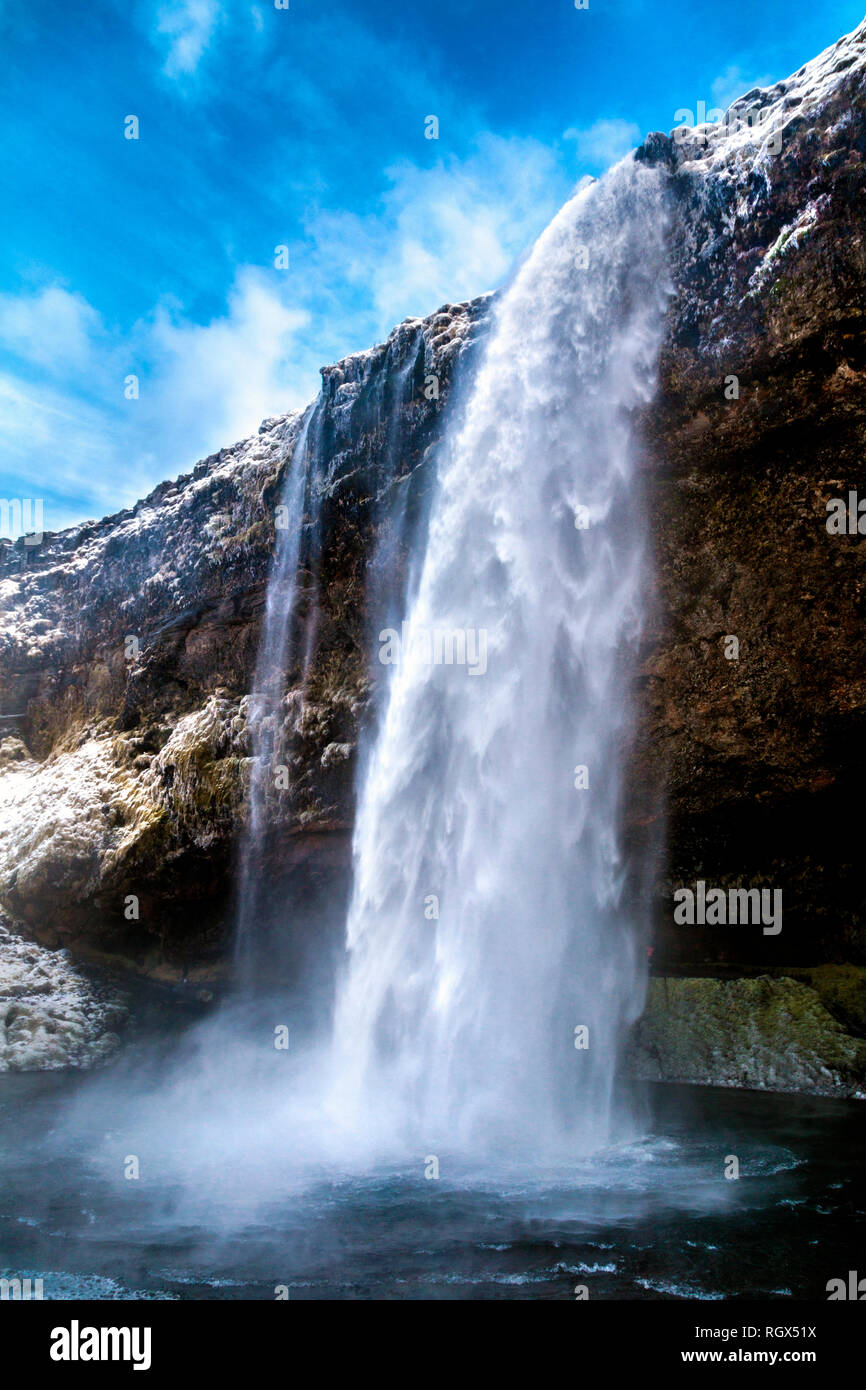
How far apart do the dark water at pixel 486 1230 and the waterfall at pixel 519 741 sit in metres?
3.60

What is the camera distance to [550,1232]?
8258 millimetres

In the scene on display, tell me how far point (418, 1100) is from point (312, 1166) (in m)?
3.32

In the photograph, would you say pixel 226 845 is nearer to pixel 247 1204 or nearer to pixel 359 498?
pixel 359 498

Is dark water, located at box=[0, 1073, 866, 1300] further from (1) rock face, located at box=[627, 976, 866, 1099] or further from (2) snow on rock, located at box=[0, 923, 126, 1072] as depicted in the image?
(2) snow on rock, located at box=[0, 923, 126, 1072]

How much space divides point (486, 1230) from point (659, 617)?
10033 millimetres

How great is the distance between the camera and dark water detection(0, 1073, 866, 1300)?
23.5 ft

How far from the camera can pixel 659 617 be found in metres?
14.8

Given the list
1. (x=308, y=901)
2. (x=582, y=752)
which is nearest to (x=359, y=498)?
(x=582, y=752)

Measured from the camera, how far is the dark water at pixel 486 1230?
23.5ft
